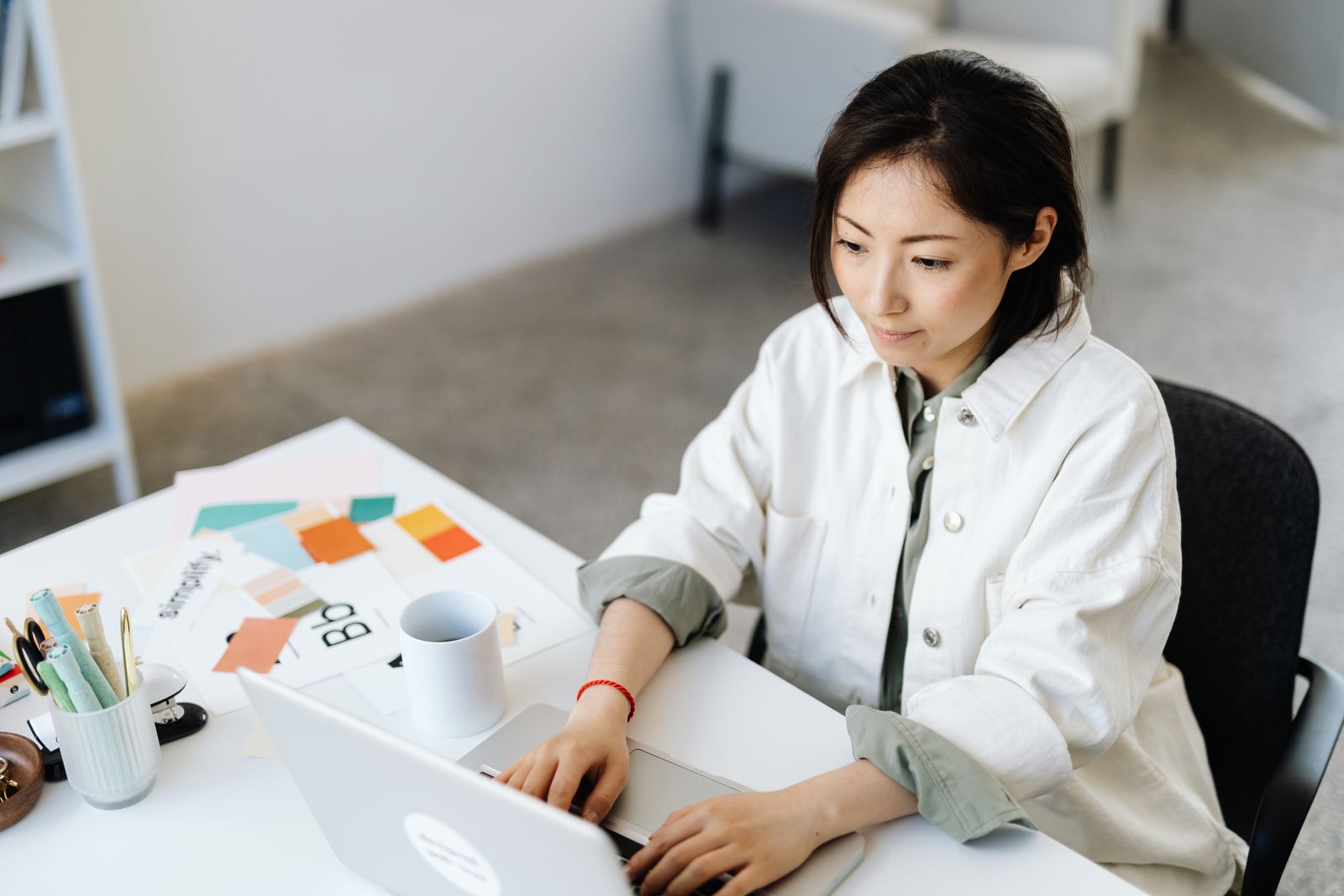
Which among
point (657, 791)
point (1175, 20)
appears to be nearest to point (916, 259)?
point (657, 791)

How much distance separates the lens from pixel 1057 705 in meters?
1.03

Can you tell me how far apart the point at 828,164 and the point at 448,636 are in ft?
1.68

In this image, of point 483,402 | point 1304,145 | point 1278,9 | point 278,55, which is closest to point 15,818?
point 483,402

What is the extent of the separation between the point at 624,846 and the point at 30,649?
47cm

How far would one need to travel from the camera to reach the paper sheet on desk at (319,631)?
1.12 meters

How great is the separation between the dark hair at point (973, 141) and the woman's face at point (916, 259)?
0.04 ft

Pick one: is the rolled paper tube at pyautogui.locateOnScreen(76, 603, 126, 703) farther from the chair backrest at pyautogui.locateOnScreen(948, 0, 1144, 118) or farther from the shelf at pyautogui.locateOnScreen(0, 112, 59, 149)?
the chair backrest at pyautogui.locateOnScreen(948, 0, 1144, 118)

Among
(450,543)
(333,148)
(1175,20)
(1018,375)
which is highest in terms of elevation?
(1018,375)

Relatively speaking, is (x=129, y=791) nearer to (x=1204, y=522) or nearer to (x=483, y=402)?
(x=1204, y=522)

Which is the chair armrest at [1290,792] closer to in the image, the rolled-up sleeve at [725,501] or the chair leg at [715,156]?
the rolled-up sleeve at [725,501]

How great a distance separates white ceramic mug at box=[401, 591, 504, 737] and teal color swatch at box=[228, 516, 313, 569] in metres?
0.27

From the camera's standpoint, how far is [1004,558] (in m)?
1.14

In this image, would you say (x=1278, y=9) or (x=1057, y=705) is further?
(x=1278, y=9)

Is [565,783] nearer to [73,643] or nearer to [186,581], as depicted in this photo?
[73,643]
